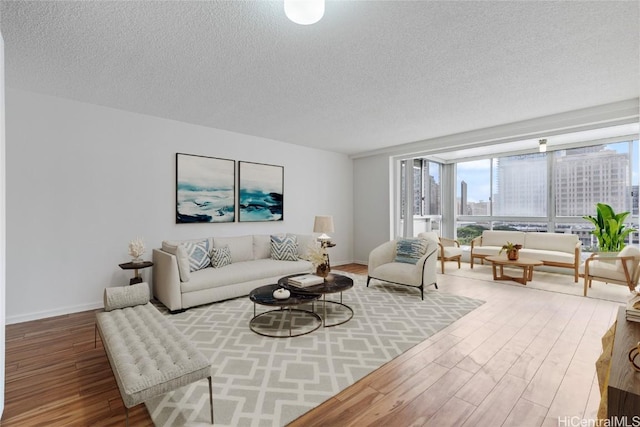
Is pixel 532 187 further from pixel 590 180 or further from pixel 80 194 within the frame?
pixel 80 194

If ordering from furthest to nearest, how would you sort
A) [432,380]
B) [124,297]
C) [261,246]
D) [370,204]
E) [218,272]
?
1. [370,204]
2. [261,246]
3. [218,272]
4. [124,297]
5. [432,380]

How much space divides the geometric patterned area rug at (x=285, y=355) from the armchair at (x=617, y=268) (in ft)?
6.32

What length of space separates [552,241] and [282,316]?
18.5ft

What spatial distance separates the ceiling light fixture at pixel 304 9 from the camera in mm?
1752

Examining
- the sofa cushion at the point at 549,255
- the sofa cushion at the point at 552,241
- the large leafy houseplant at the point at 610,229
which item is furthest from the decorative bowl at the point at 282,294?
the large leafy houseplant at the point at 610,229

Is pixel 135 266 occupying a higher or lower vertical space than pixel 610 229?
lower

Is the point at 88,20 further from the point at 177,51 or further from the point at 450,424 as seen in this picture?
the point at 450,424

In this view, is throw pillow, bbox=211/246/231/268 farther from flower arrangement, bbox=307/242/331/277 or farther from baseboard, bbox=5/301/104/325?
flower arrangement, bbox=307/242/331/277

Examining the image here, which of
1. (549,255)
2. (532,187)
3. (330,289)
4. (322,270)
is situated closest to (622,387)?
(330,289)

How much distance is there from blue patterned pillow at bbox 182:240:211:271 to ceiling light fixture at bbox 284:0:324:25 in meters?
3.13

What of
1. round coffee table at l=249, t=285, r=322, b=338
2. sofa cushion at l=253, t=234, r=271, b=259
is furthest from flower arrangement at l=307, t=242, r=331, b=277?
sofa cushion at l=253, t=234, r=271, b=259

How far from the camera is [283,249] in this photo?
5031mm

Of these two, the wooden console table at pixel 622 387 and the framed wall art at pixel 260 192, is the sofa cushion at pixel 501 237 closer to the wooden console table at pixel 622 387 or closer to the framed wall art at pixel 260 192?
the framed wall art at pixel 260 192

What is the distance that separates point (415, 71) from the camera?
292 centimetres
